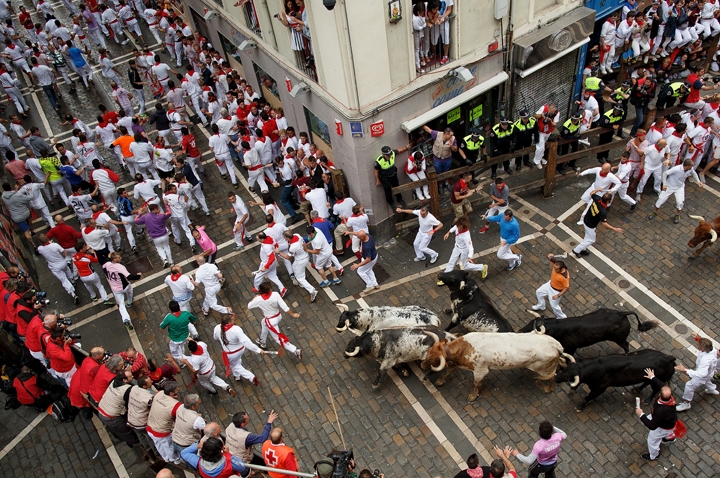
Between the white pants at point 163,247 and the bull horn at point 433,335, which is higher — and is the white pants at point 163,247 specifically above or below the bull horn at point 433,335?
below

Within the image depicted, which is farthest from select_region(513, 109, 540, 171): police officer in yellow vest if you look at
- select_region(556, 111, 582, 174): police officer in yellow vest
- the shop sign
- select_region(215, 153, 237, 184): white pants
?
select_region(215, 153, 237, 184): white pants

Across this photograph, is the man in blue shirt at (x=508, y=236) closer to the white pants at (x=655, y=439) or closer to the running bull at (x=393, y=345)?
the running bull at (x=393, y=345)

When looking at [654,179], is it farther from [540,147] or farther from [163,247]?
[163,247]

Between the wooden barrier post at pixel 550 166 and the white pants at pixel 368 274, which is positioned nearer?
the white pants at pixel 368 274

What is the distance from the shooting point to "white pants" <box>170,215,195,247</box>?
1315 cm

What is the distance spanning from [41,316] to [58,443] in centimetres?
257

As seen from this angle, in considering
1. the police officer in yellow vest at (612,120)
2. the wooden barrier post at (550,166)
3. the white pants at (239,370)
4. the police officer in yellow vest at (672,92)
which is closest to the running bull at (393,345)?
the white pants at (239,370)

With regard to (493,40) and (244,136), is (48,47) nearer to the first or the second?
(244,136)

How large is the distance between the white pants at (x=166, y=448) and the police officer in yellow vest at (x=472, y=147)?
9092mm

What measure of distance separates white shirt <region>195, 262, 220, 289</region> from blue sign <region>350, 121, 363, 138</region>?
4.43m

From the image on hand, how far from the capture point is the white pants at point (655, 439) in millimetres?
7867

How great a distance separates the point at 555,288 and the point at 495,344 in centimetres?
207

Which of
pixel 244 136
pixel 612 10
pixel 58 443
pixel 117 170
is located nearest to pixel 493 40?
pixel 612 10

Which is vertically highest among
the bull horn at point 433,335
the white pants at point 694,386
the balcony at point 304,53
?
the balcony at point 304,53
